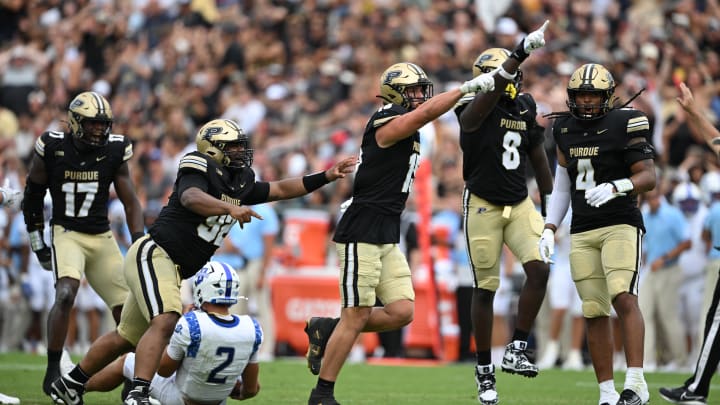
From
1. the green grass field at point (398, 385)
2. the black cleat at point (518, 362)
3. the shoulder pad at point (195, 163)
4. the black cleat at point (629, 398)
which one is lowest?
the green grass field at point (398, 385)

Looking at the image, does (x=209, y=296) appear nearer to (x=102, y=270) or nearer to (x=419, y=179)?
(x=102, y=270)

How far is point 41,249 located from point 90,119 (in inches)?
51.4

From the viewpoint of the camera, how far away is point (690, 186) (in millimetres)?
14641

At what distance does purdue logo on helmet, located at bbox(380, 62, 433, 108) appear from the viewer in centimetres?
888

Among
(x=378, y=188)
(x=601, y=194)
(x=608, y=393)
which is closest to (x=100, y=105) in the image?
(x=378, y=188)

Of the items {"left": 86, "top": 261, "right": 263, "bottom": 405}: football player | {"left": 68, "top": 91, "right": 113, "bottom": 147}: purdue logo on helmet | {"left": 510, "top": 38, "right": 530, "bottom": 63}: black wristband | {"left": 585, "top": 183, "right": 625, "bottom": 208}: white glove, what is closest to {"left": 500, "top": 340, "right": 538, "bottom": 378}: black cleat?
{"left": 585, "top": 183, "right": 625, "bottom": 208}: white glove

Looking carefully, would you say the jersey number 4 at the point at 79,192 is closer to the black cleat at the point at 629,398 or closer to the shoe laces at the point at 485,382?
the shoe laces at the point at 485,382

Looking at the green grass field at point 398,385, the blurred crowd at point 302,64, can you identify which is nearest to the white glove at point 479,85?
the green grass field at point 398,385

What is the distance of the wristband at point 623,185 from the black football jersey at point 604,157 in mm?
315

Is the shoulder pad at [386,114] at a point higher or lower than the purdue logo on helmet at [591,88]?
lower

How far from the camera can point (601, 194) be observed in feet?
27.1

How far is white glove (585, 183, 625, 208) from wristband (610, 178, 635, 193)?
0.03m

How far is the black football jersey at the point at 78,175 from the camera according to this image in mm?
10016

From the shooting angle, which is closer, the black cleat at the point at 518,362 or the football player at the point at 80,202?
the black cleat at the point at 518,362
